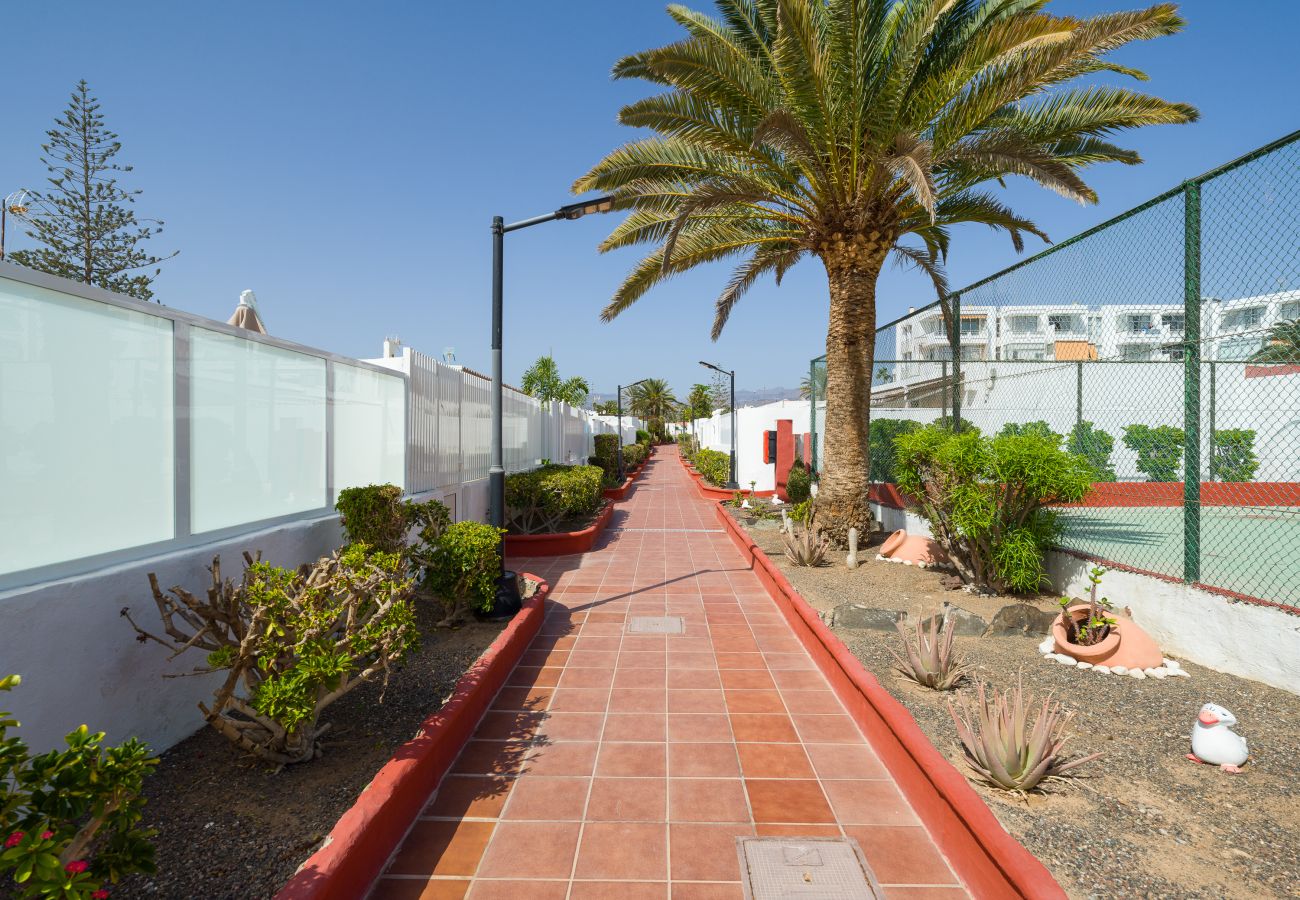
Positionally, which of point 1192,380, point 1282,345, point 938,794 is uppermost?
point 1282,345

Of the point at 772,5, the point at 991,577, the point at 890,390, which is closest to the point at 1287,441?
the point at 890,390

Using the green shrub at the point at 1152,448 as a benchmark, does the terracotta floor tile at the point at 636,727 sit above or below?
below

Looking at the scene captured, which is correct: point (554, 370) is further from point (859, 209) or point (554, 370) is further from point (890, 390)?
point (859, 209)

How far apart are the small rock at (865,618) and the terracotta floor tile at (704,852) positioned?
293 centimetres

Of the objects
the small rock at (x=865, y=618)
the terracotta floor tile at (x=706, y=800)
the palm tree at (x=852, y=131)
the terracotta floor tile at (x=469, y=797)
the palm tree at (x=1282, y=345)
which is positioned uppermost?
the palm tree at (x=852, y=131)

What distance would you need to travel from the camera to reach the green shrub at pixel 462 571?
5.91 metres

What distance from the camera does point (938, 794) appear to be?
10.3ft

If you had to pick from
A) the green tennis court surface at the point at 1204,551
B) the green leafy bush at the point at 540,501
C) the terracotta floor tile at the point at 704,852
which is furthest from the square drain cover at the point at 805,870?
the green leafy bush at the point at 540,501

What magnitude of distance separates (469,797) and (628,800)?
0.84m

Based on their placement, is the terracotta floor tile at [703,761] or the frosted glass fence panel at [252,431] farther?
the frosted glass fence panel at [252,431]

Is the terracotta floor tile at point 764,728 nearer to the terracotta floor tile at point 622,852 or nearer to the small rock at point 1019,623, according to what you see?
the terracotta floor tile at point 622,852

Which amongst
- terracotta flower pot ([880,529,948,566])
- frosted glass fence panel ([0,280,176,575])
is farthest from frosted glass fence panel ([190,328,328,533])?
terracotta flower pot ([880,529,948,566])

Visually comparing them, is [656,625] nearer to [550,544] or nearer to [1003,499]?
[1003,499]

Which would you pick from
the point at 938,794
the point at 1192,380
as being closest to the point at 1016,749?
the point at 938,794
